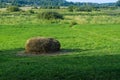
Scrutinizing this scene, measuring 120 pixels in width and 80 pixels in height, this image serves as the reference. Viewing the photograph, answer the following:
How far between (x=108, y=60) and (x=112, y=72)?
14.9 feet

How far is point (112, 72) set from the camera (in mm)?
15711

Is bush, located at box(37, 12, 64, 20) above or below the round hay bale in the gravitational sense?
below

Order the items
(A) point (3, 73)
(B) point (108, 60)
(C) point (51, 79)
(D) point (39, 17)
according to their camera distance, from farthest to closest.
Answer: (D) point (39, 17) < (B) point (108, 60) < (A) point (3, 73) < (C) point (51, 79)

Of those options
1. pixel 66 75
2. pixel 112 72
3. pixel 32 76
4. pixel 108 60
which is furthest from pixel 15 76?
pixel 108 60

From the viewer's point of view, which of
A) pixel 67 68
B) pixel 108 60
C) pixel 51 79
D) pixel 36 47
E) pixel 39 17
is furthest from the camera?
pixel 39 17

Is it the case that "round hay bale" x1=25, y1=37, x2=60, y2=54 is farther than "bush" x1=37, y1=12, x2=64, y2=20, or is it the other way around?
"bush" x1=37, y1=12, x2=64, y2=20

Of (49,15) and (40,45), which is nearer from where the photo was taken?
(40,45)

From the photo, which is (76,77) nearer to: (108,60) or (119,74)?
(119,74)

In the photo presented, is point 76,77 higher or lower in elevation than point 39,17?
higher

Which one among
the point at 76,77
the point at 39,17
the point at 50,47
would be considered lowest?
the point at 39,17

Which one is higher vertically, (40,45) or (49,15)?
(40,45)

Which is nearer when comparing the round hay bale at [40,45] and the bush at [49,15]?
the round hay bale at [40,45]

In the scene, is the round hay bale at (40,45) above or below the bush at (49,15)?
above

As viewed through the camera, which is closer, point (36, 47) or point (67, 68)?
point (67, 68)
